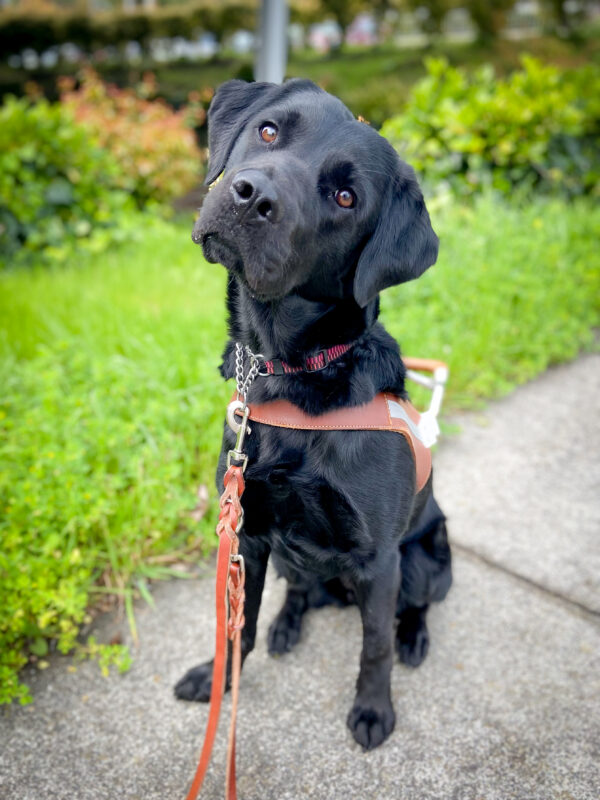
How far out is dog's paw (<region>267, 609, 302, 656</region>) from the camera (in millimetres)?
2100

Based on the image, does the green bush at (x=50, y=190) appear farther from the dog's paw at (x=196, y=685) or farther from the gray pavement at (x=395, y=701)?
the dog's paw at (x=196, y=685)

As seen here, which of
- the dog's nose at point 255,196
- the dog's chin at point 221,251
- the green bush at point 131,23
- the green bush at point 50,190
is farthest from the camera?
the green bush at point 131,23

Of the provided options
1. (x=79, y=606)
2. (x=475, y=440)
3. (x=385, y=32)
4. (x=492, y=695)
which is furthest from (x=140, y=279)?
(x=385, y=32)

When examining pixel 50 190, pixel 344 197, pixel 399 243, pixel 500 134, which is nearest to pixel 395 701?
pixel 399 243

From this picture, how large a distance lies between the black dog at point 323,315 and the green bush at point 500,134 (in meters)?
3.82

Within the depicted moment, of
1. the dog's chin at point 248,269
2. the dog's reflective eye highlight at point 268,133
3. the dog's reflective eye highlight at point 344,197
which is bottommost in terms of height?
the dog's chin at point 248,269

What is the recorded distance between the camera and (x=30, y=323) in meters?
3.81

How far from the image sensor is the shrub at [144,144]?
612 cm

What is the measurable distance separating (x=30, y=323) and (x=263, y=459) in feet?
8.70

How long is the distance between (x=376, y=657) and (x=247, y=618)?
0.39 metres

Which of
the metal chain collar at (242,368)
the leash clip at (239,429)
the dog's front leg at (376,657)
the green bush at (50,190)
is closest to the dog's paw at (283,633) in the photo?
the dog's front leg at (376,657)

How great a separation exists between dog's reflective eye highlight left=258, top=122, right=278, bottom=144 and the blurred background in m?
1.27

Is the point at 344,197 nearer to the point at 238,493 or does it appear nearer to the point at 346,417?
the point at 346,417

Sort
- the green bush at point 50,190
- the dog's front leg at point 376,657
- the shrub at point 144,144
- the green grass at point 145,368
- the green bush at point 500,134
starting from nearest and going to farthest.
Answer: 1. the dog's front leg at point 376,657
2. the green grass at point 145,368
3. the green bush at point 50,190
4. the green bush at point 500,134
5. the shrub at point 144,144
